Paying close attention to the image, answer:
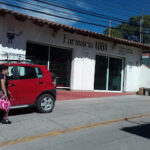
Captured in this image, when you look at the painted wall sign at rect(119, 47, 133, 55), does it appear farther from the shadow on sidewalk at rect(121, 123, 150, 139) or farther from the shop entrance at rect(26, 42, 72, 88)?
the shadow on sidewalk at rect(121, 123, 150, 139)

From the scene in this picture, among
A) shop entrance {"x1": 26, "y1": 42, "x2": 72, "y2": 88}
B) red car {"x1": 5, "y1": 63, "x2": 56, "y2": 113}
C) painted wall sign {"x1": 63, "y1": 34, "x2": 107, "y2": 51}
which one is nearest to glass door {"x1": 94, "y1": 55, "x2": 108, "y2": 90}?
painted wall sign {"x1": 63, "y1": 34, "x2": 107, "y2": 51}

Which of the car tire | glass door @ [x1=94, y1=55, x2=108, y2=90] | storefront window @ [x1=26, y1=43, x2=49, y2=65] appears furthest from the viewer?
glass door @ [x1=94, y1=55, x2=108, y2=90]

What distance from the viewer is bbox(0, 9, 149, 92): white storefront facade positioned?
10.3m

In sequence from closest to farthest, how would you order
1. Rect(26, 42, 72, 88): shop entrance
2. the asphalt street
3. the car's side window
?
the asphalt street
the car's side window
Rect(26, 42, 72, 88): shop entrance

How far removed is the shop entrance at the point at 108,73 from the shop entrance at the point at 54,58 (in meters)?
2.22

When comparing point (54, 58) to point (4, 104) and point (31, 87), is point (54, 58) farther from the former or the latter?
point (4, 104)

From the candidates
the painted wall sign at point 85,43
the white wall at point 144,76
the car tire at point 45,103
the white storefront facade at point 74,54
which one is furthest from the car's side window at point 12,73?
the white wall at point 144,76

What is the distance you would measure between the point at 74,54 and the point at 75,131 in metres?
7.63

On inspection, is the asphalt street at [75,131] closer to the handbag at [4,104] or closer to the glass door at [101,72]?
the handbag at [4,104]

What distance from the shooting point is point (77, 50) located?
12680 millimetres

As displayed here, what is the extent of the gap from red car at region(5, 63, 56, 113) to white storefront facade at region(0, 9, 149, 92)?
2877 millimetres

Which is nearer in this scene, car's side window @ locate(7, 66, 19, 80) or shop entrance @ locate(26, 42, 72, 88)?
car's side window @ locate(7, 66, 19, 80)

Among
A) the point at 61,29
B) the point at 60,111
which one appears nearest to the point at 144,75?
the point at 61,29

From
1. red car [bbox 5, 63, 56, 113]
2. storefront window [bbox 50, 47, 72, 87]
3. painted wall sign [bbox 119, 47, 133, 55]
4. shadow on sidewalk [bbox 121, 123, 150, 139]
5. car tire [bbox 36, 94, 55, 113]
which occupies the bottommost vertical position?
shadow on sidewalk [bbox 121, 123, 150, 139]
